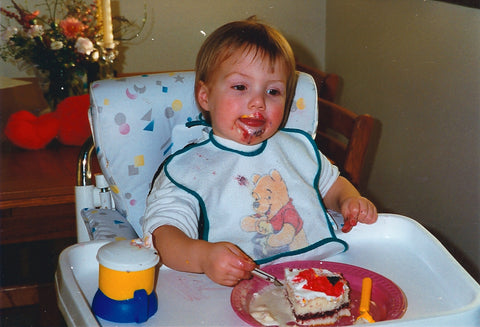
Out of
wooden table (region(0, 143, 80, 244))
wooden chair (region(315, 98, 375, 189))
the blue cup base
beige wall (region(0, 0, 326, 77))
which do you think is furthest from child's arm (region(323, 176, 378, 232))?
beige wall (region(0, 0, 326, 77))

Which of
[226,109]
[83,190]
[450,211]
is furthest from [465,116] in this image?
[83,190]

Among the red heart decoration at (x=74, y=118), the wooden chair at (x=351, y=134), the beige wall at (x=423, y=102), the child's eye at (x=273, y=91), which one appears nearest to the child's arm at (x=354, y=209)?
the child's eye at (x=273, y=91)

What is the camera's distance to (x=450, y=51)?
240 centimetres

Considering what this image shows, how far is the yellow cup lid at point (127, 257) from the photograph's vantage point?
89 centimetres

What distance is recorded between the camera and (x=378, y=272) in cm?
113

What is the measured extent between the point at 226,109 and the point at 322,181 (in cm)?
28

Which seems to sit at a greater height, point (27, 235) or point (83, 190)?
→ point (83, 190)

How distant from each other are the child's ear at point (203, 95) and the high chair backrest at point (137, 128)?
0.03 m

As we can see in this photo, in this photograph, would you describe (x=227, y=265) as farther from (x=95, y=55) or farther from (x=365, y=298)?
(x=95, y=55)

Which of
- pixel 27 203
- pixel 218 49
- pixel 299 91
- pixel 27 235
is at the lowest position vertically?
pixel 27 235

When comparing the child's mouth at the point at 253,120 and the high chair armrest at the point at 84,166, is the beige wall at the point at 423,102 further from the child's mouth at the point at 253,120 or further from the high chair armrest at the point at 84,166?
the high chair armrest at the point at 84,166

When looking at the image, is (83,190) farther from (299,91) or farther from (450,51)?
(450,51)

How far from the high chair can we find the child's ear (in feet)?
0.11

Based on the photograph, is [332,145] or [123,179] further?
[332,145]
